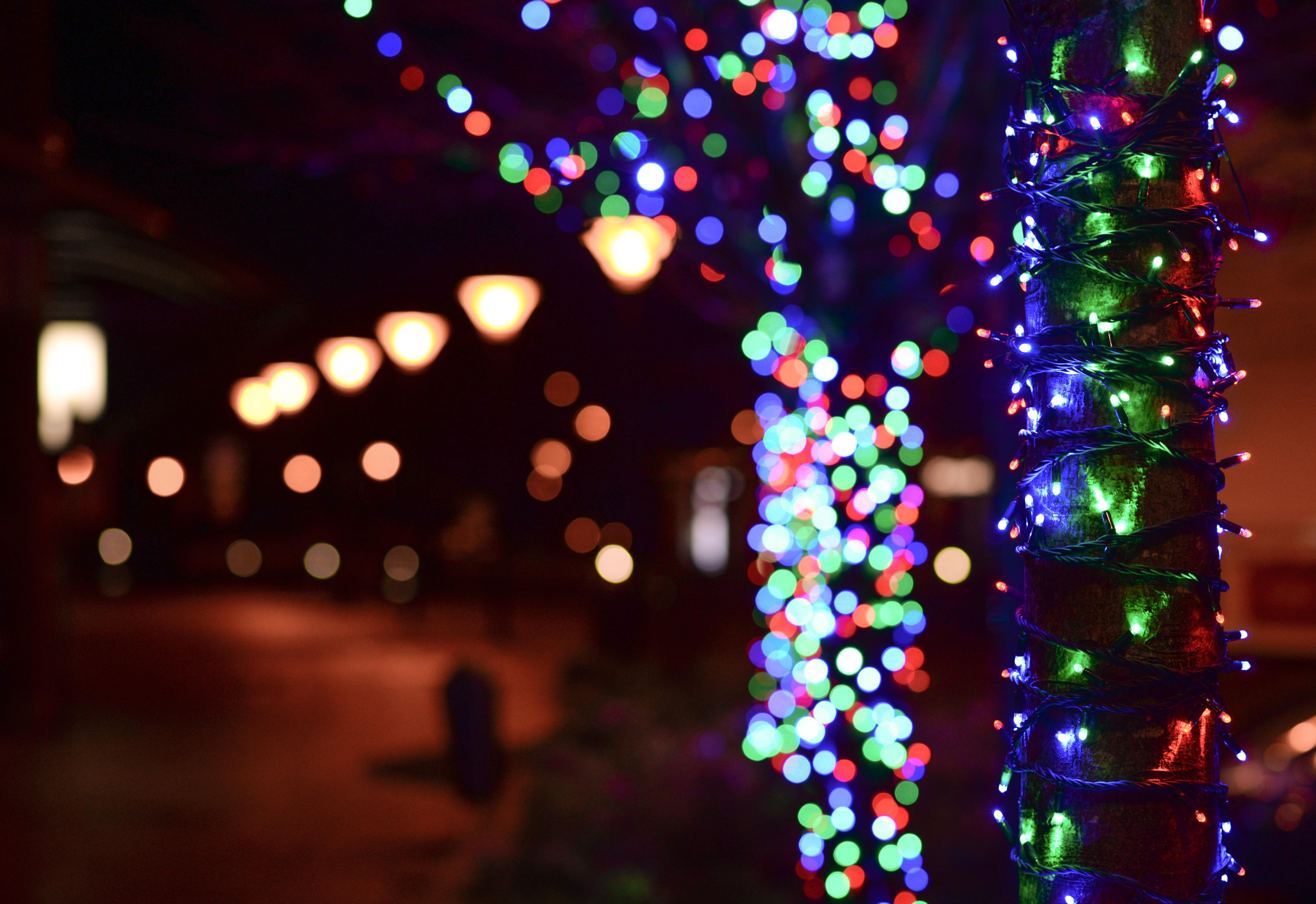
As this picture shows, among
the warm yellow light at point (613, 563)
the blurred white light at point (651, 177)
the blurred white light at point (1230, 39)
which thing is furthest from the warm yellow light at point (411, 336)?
the warm yellow light at point (613, 563)

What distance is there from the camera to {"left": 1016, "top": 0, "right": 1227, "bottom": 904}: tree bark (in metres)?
1.47

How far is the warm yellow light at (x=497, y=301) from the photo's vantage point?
935cm

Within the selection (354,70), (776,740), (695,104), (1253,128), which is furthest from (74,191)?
(1253,128)

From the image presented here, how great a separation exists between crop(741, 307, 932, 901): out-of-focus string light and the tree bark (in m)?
2.88

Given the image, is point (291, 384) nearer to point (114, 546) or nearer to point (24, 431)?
point (114, 546)

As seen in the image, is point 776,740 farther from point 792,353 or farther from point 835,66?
point 835,66

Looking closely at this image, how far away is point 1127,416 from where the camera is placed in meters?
1.50

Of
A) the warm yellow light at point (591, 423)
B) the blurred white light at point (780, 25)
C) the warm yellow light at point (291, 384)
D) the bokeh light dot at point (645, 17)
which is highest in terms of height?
the warm yellow light at point (591, 423)

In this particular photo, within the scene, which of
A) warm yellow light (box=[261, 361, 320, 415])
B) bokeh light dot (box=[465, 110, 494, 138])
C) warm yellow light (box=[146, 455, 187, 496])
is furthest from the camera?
warm yellow light (box=[146, 455, 187, 496])

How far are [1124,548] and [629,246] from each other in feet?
20.5

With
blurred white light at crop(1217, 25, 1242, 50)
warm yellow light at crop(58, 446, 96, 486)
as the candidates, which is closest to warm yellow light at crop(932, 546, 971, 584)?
blurred white light at crop(1217, 25, 1242, 50)

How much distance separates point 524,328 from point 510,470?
6.40 meters

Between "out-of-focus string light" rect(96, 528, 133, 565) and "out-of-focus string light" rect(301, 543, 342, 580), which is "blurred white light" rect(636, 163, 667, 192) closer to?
"out-of-focus string light" rect(301, 543, 342, 580)

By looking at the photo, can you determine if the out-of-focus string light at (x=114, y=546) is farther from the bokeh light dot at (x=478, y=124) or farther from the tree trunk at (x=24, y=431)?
the bokeh light dot at (x=478, y=124)
